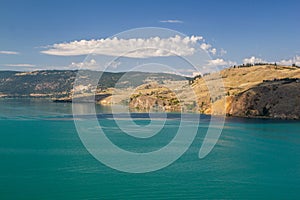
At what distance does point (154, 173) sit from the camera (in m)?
45.3

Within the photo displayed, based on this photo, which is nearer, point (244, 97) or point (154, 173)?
point (154, 173)

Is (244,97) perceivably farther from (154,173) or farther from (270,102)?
(154,173)

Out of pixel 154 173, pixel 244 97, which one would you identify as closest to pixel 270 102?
pixel 244 97

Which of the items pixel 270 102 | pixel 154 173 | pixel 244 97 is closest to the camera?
pixel 154 173

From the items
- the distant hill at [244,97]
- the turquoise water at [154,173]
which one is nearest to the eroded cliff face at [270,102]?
the distant hill at [244,97]

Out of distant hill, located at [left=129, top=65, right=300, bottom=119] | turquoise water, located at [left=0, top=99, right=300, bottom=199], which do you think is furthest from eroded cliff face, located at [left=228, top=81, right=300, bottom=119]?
turquoise water, located at [left=0, top=99, right=300, bottom=199]

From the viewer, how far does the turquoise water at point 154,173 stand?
124ft

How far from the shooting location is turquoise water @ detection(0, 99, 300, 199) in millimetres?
37812

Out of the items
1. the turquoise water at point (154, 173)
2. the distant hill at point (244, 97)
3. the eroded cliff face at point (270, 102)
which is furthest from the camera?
the distant hill at point (244, 97)

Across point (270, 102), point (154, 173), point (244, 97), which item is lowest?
point (154, 173)

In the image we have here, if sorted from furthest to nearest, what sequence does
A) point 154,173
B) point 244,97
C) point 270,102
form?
point 244,97 → point 270,102 → point 154,173

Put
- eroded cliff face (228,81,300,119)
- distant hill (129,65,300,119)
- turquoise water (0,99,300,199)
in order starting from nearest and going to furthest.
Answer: turquoise water (0,99,300,199), eroded cliff face (228,81,300,119), distant hill (129,65,300,119)

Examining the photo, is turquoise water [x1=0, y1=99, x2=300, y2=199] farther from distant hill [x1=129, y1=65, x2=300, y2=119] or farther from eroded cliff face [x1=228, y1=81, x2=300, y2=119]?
distant hill [x1=129, y1=65, x2=300, y2=119]

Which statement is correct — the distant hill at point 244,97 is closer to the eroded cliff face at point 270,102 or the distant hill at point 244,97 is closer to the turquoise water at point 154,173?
the eroded cliff face at point 270,102
